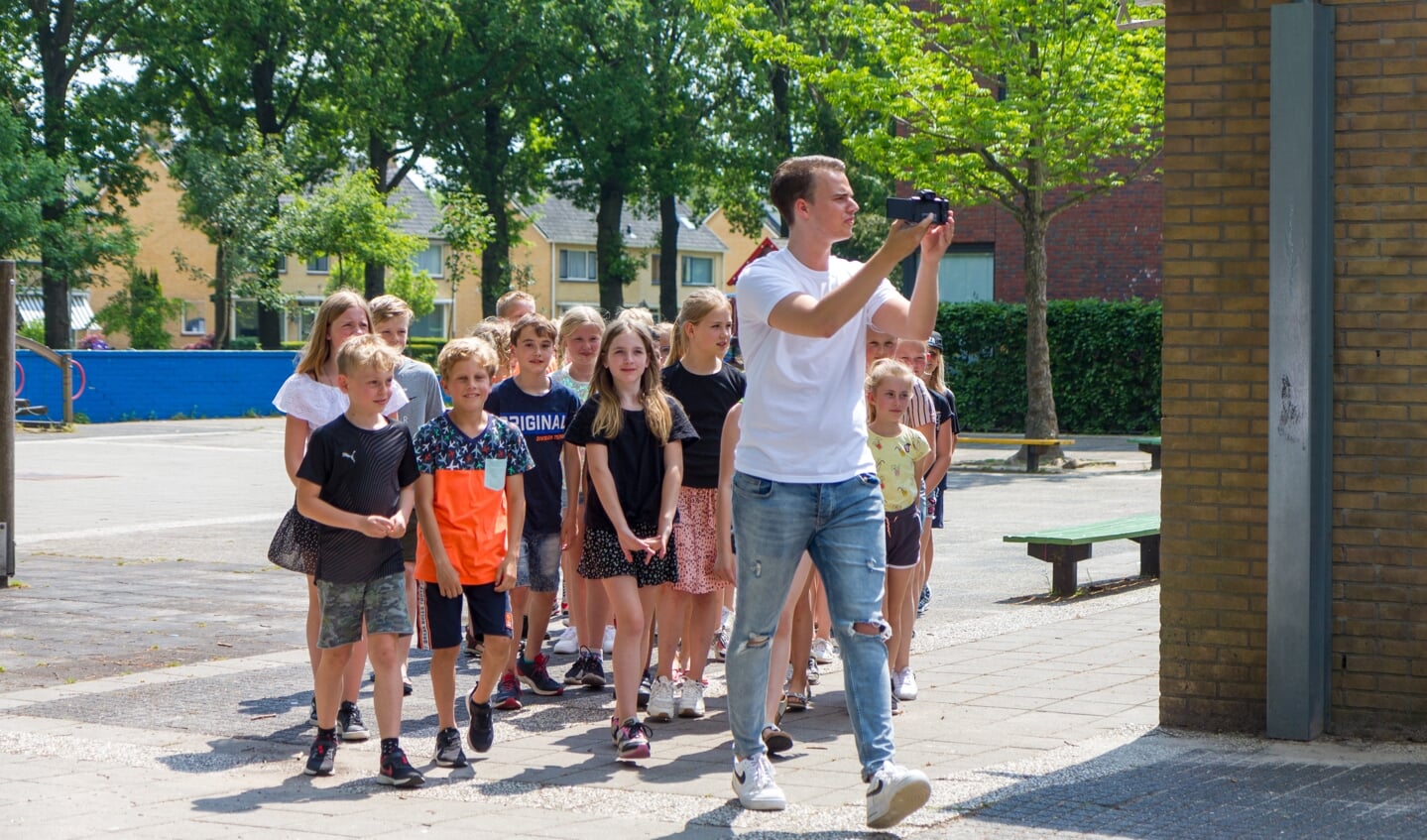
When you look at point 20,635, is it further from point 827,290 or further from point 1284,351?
point 1284,351

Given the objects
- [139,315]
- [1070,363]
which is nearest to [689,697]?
[1070,363]

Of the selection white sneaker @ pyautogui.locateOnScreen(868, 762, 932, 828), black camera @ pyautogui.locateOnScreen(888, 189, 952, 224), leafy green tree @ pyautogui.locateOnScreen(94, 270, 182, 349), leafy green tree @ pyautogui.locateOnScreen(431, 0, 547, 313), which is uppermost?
leafy green tree @ pyautogui.locateOnScreen(431, 0, 547, 313)

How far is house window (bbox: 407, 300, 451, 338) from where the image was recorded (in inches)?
3194

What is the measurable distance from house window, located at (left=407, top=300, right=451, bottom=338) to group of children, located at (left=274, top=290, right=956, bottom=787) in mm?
73721

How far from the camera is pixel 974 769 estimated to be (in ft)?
18.7

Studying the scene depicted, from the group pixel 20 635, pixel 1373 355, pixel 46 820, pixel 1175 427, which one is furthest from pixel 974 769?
pixel 20 635

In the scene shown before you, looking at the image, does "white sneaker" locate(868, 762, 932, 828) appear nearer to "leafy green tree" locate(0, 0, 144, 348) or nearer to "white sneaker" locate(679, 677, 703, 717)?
"white sneaker" locate(679, 677, 703, 717)

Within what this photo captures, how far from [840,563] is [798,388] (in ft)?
1.77

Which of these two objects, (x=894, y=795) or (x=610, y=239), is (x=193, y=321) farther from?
(x=894, y=795)

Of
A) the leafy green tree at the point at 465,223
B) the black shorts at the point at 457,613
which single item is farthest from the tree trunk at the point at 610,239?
the black shorts at the point at 457,613

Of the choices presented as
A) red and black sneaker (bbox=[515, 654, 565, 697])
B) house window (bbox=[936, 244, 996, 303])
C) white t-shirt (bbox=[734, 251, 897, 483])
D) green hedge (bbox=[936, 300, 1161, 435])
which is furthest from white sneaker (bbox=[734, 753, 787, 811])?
house window (bbox=[936, 244, 996, 303])

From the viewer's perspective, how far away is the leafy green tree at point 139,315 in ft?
155

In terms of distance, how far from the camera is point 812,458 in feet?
16.3

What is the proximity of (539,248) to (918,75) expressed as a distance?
202 ft
